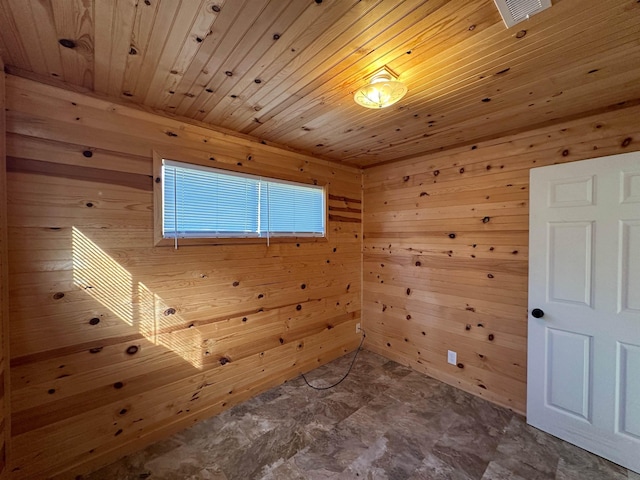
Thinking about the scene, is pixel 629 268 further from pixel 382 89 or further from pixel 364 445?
pixel 364 445

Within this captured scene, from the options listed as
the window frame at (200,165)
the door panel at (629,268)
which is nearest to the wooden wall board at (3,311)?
the window frame at (200,165)

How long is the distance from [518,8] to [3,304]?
9.16 ft

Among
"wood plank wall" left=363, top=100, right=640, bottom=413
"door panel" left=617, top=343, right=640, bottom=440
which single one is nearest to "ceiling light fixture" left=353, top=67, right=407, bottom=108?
"wood plank wall" left=363, top=100, right=640, bottom=413

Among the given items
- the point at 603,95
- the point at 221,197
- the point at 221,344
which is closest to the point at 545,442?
the point at 603,95

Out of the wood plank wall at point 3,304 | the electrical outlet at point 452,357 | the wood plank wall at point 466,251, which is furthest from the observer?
the electrical outlet at point 452,357

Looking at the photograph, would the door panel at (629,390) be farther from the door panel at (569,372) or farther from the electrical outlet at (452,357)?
the electrical outlet at (452,357)

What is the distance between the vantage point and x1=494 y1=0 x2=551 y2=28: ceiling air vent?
1.02 meters

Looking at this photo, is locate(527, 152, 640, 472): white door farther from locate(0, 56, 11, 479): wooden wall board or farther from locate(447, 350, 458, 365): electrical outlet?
locate(0, 56, 11, 479): wooden wall board

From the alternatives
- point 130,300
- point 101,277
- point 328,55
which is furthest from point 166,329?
point 328,55

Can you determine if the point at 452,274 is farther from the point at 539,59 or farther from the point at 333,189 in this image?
the point at 539,59

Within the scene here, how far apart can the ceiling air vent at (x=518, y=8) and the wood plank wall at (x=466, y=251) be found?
4.60 feet

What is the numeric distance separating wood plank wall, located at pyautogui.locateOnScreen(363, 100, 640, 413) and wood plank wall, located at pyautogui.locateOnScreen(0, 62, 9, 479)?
305cm

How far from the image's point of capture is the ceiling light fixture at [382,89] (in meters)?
1.48

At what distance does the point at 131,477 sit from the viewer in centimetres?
168
